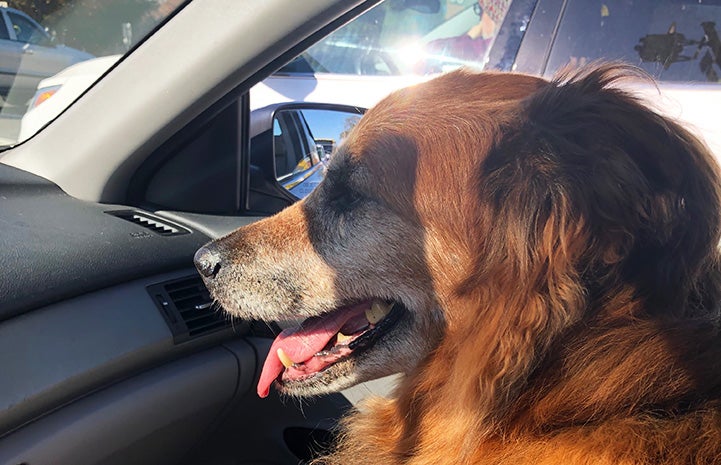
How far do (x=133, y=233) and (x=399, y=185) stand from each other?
1.12 metres

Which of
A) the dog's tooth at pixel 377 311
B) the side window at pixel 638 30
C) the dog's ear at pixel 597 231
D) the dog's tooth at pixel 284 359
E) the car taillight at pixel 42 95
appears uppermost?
the side window at pixel 638 30

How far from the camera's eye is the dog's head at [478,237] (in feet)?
5.55

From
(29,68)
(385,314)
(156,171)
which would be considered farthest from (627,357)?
(29,68)

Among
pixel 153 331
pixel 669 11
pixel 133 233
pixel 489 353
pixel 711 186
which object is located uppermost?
pixel 669 11

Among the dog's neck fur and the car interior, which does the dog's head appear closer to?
the dog's neck fur

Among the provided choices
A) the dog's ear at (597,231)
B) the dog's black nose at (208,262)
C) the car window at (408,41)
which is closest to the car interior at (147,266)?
the dog's black nose at (208,262)

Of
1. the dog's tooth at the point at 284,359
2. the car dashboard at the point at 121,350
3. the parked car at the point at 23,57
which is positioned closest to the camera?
the car dashboard at the point at 121,350

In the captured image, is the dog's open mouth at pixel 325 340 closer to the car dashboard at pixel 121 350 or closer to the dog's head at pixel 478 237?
the dog's head at pixel 478 237

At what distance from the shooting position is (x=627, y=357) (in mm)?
1660

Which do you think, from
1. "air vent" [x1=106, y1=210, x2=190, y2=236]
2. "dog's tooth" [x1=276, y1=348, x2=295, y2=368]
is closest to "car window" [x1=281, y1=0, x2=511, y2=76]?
"air vent" [x1=106, y1=210, x2=190, y2=236]

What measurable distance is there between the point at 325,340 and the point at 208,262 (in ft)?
1.76

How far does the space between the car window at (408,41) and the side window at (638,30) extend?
0.61 meters

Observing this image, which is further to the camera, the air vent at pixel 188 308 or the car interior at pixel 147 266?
the air vent at pixel 188 308

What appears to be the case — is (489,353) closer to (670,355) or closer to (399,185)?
(670,355)
